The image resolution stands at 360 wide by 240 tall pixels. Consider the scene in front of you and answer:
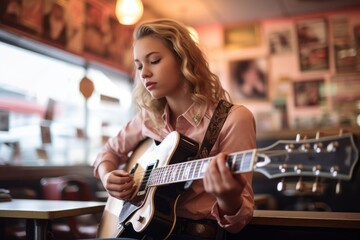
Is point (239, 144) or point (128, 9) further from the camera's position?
point (128, 9)

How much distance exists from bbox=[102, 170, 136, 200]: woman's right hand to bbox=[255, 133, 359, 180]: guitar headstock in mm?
634

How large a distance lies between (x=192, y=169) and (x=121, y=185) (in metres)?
0.41

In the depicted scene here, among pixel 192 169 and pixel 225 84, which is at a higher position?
pixel 225 84

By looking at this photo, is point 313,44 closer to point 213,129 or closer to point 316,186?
point 213,129

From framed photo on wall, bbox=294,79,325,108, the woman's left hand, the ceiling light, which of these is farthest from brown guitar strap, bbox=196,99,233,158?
framed photo on wall, bbox=294,79,325,108

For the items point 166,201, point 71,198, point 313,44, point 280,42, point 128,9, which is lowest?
point 166,201

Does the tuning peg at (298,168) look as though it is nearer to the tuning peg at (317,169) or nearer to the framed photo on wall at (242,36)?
the tuning peg at (317,169)

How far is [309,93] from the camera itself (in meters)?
6.58

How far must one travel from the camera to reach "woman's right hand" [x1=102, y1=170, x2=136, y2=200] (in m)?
1.64

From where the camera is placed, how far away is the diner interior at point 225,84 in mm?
1479

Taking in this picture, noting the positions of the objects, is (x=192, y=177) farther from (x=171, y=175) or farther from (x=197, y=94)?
(x=197, y=94)

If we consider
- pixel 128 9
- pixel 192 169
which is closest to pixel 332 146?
pixel 192 169

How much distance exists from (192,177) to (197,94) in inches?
17.5

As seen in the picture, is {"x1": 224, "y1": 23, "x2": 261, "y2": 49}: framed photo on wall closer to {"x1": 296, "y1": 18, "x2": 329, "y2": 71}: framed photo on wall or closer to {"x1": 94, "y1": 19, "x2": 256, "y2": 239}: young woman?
{"x1": 296, "y1": 18, "x2": 329, "y2": 71}: framed photo on wall
